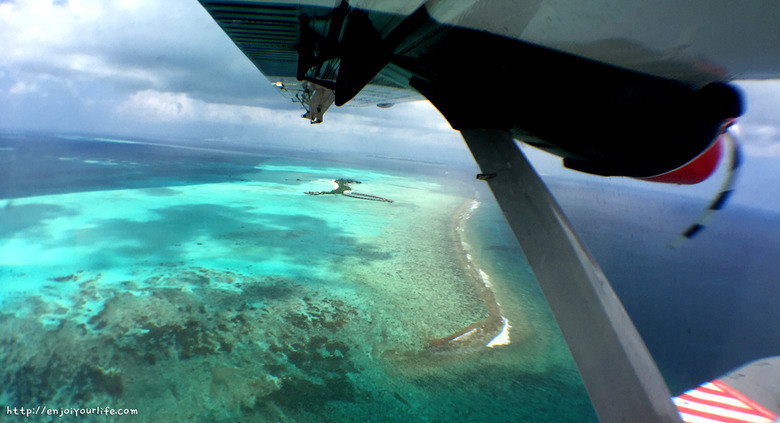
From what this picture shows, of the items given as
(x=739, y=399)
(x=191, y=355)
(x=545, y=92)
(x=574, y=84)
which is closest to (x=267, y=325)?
(x=191, y=355)

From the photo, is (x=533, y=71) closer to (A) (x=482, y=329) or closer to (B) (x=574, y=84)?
(B) (x=574, y=84)

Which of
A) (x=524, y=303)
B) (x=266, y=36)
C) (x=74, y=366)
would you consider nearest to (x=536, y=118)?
(x=266, y=36)

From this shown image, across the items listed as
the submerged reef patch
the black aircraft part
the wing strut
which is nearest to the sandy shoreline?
the submerged reef patch

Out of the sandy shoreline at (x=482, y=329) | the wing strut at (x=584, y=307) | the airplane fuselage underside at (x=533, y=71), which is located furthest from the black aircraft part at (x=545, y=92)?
the sandy shoreline at (x=482, y=329)

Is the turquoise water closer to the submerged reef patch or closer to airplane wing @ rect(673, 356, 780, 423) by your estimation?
the submerged reef patch

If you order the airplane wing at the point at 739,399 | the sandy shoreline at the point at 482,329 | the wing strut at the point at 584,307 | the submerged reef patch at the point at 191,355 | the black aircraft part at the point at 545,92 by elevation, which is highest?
the black aircraft part at the point at 545,92

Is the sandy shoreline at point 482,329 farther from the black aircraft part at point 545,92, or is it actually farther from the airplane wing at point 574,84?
the black aircraft part at point 545,92

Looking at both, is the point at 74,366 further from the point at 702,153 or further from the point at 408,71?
the point at 702,153
